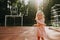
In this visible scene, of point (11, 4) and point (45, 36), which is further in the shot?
point (11, 4)

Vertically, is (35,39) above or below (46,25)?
below

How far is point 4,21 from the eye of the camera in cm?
217

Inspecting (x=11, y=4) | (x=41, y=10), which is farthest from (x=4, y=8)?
(x=41, y=10)

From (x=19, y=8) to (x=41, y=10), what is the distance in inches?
8.6

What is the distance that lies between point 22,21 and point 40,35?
12.4 inches

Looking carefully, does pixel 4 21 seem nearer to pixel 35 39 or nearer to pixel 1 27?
pixel 1 27

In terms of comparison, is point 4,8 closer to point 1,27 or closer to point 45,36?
point 1,27

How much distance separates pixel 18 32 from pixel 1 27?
0.17m

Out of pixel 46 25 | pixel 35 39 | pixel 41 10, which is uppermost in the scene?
pixel 41 10

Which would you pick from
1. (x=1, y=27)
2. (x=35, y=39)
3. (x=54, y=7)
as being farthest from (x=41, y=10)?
(x=1, y=27)

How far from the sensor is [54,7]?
2.14 meters

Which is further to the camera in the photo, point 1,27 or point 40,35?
point 1,27

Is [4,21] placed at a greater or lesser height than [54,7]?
lesser

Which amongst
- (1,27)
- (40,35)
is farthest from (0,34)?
(40,35)
